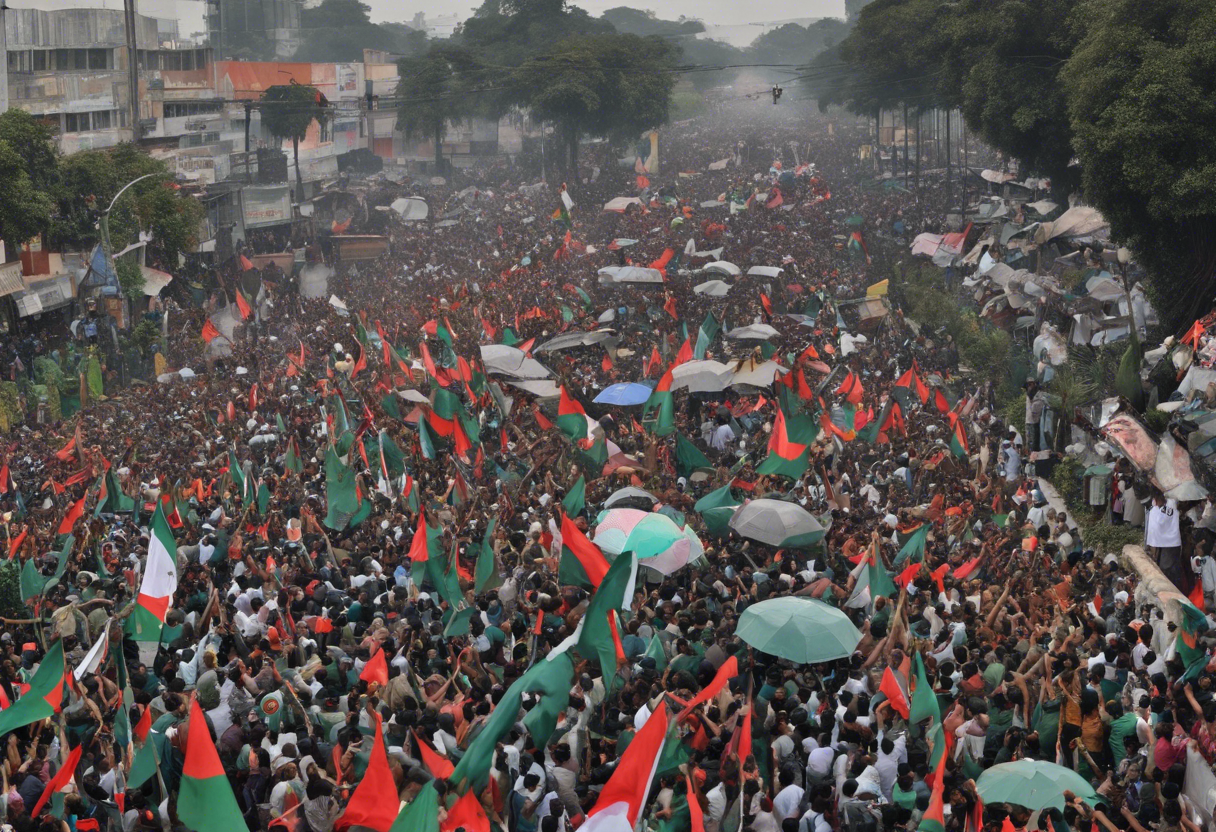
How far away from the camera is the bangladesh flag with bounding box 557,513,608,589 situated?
11.9 meters

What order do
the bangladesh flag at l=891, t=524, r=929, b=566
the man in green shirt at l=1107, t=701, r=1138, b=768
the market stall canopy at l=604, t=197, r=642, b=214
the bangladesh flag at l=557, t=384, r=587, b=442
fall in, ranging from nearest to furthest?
the man in green shirt at l=1107, t=701, r=1138, b=768 → the bangladesh flag at l=891, t=524, r=929, b=566 → the bangladesh flag at l=557, t=384, r=587, b=442 → the market stall canopy at l=604, t=197, r=642, b=214

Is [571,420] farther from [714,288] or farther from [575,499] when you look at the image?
[714,288]

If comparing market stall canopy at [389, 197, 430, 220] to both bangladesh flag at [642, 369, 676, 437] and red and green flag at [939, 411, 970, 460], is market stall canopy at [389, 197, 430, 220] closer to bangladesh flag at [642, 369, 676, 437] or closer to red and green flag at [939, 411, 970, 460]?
bangladesh flag at [642, 369, 676, 437]

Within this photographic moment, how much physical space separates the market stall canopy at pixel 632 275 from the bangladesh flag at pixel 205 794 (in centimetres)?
2178

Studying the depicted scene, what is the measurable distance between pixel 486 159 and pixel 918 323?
178 feet

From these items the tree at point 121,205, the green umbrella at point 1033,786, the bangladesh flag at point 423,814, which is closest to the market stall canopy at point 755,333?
the tree at point 121,205

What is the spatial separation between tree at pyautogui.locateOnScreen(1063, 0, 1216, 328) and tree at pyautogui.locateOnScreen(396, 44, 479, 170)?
169ft

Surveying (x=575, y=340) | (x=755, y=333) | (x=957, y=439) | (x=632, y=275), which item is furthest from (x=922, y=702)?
(x=632, y=275)

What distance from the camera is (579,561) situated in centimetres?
1197

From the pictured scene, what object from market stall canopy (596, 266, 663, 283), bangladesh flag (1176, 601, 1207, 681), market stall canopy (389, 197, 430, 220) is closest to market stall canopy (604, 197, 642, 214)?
market stall canopy (389, 197, 430, 220)

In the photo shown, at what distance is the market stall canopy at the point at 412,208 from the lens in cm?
5384

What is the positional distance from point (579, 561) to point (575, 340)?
13.3m

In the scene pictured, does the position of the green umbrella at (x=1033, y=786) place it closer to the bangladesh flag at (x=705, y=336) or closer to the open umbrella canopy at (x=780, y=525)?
the open umbrella canopy at (x=780, y=525)

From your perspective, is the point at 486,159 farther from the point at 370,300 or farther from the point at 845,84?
the point at 370,300
